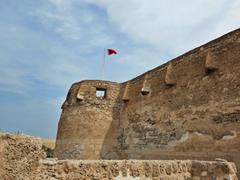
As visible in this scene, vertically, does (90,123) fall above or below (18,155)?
above

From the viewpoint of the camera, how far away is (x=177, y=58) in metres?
10.7

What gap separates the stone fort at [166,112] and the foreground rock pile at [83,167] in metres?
3.66

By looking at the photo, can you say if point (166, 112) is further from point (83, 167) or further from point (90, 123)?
point (83, 167)

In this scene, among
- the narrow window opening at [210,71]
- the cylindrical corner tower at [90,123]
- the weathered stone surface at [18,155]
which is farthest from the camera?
the cylindrical corner tower at [90,123]

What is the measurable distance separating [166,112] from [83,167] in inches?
319

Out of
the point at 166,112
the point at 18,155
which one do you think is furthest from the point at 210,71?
the point at 18,155

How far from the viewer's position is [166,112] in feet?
35.7

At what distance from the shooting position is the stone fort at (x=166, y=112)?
26.7ft

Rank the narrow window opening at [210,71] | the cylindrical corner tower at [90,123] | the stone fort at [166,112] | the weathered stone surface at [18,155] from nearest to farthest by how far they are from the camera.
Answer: the weathered stone surface at [18,155]
the stone fort at [166,112]
the narrow window opening at [210,71]
the cylindrical corner tower at [90,123]

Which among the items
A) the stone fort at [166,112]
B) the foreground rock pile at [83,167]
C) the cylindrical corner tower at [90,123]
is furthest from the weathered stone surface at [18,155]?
the cylindrical corner tower at [90,123]

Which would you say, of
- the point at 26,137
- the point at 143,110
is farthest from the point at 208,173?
the point at 143,110

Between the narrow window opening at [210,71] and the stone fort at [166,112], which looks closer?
the stone fort at [166,112]

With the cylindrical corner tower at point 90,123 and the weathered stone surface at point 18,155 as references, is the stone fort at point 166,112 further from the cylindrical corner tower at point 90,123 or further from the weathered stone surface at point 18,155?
the weathered stone surface at point 18,155

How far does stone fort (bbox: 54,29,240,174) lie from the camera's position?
815 cm
